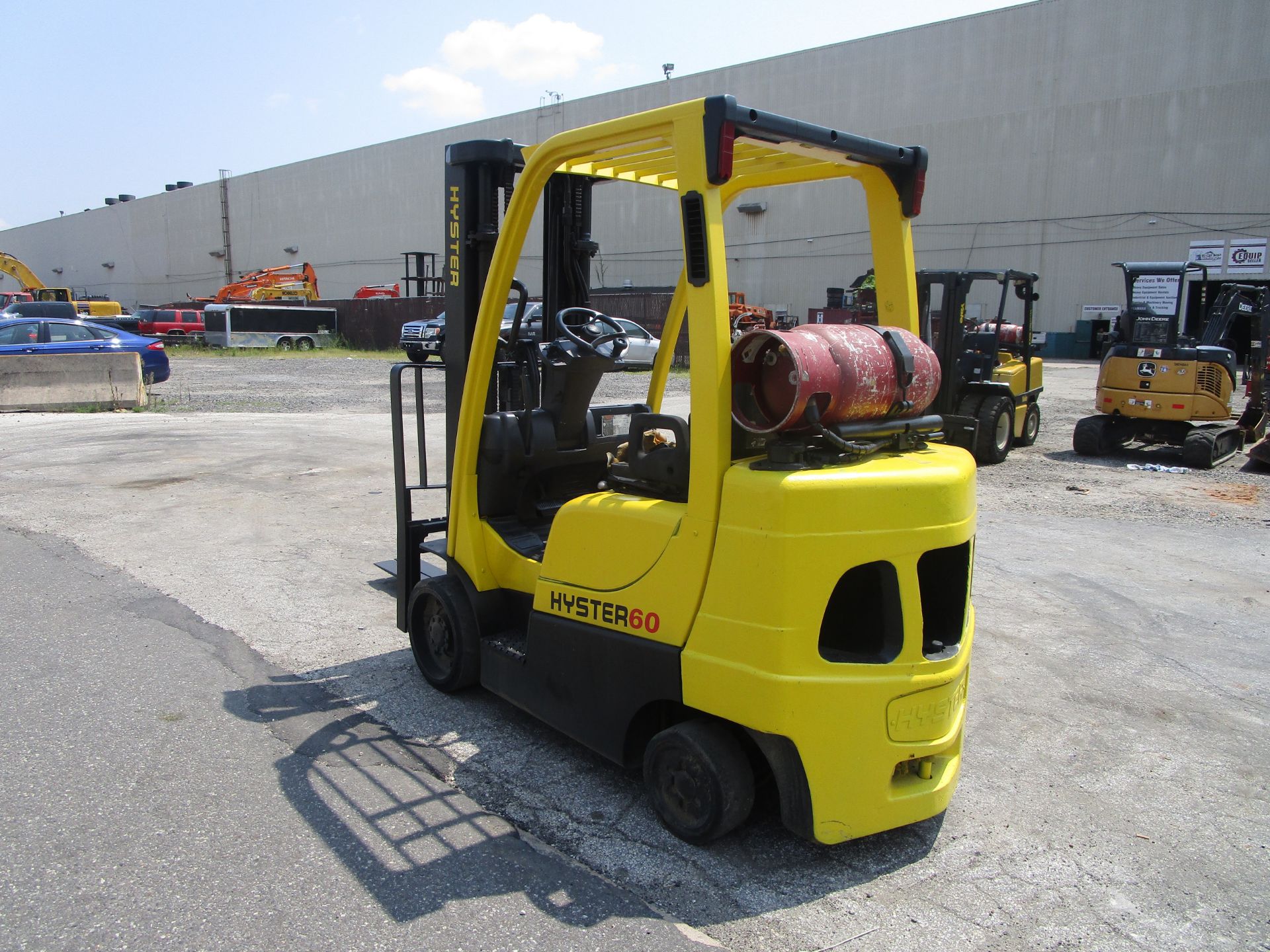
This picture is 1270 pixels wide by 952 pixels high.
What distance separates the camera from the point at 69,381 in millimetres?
15664

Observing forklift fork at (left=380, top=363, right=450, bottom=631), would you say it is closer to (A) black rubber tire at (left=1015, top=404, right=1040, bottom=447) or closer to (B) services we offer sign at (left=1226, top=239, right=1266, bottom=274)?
(A) black rubber tire at (left=1015, top=404, right=1040, bottom=447)

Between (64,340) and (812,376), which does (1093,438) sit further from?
(64,340)

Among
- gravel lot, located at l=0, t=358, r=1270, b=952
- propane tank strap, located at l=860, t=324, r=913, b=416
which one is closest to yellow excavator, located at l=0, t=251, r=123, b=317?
gravel lot, located at l=0, t=358, r=1270, b=952

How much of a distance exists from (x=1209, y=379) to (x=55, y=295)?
4420cm

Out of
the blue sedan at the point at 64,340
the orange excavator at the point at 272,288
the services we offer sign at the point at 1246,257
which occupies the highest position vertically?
the services we offer sign at the point at 1246,257

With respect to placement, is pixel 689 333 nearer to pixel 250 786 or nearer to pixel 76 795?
pixel 250 786

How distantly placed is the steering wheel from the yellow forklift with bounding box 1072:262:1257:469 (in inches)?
434

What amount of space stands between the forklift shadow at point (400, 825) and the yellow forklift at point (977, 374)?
971 cm

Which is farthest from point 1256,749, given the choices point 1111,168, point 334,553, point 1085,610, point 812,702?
point 1111,168

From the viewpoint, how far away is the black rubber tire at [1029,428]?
14.8 meters

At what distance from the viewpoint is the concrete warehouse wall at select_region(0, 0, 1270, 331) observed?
31.4m

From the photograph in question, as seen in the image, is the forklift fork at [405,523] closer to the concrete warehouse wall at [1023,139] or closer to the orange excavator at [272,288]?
the concrete warehouse wall at [1023,139]

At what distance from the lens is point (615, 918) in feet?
9.60

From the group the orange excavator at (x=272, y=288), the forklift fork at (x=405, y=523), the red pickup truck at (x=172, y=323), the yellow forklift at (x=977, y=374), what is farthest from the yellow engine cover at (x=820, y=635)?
the orange excavator at (x=272, y=288)
